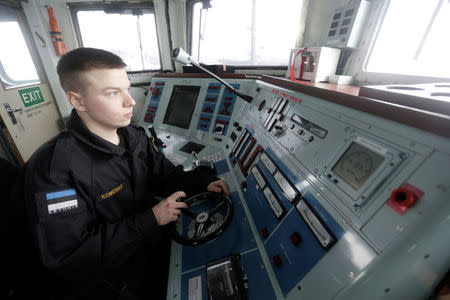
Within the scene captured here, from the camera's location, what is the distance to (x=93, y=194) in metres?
0.93

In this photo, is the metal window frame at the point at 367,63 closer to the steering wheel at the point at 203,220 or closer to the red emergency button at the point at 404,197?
the red emergency button at the point at 404,197

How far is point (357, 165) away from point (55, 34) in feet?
15.5

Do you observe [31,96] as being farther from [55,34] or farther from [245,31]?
[245,31]

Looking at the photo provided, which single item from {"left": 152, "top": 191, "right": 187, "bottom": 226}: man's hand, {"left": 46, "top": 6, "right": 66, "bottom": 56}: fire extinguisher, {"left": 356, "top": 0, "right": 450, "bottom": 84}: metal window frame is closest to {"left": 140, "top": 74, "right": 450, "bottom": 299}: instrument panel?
{"left": 152, "top": 191, "right": 187, "bottom": 226}: man's hand

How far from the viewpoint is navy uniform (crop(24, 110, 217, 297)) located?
2.47 ft

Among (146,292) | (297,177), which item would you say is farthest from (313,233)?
(146,292)

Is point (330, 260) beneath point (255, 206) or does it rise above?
above

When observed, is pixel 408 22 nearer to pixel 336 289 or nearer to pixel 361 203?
pixel 361 203

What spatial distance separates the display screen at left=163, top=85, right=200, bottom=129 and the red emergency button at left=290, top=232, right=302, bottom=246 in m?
1.75

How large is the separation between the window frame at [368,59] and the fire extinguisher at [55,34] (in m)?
4.45

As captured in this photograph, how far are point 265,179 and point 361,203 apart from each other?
0.50m

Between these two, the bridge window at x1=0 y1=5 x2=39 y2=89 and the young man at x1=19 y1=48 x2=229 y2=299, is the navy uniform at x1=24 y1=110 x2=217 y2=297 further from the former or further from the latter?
the bridge window at x1=0 y1=5 x2=39 y2=89

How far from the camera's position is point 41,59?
3.32 metres

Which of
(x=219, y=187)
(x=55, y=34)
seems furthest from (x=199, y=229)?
(x=55, y=34)
